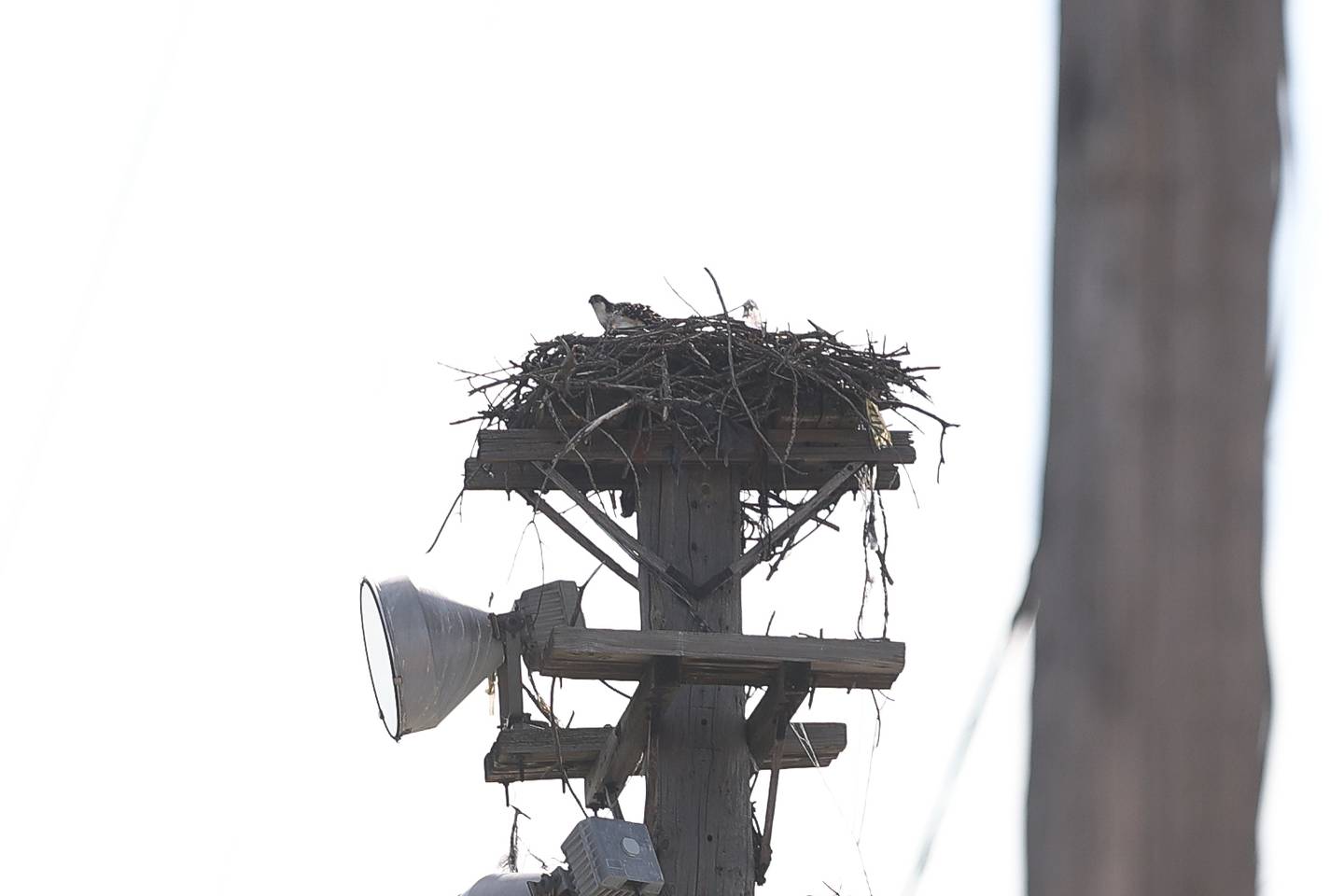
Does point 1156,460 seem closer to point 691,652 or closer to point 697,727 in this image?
point 691,652

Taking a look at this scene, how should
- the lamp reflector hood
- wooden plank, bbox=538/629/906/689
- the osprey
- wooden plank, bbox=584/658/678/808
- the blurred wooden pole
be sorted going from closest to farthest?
the blurred wooden pole
wooden plank, bbox=538/629/906/689
wooden plank, bbox=584/658/678/808
the lamp reflector hood
the osprey

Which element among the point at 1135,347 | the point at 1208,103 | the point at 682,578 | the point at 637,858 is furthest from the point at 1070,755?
the point at 682,578

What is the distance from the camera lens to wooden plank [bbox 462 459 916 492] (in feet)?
22.3

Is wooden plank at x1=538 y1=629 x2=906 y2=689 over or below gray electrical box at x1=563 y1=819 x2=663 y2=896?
over

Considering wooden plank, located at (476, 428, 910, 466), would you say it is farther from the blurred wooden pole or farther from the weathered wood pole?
the blurred wooden pole

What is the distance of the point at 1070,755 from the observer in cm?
189

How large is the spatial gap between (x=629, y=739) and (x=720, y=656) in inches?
18.6

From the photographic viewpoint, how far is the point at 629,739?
634cm

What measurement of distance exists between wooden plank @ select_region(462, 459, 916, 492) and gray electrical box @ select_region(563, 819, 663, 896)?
4.11ft

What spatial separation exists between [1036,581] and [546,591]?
194 inches

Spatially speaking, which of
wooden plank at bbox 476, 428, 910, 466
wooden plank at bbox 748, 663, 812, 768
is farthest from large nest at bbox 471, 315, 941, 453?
wooden plank at bbox 748, 663, 812, 768

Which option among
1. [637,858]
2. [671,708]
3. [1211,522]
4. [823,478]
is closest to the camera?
[1211,522]

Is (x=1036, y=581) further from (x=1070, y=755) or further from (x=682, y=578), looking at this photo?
(x=682, y=578)

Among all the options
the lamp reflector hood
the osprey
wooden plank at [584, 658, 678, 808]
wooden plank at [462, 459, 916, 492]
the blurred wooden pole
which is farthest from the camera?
the osprey
